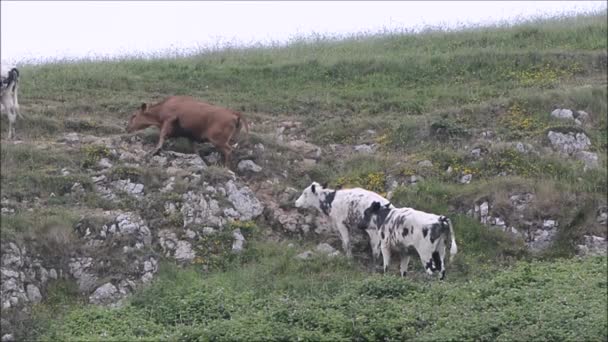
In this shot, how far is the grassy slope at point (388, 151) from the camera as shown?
14.5 m

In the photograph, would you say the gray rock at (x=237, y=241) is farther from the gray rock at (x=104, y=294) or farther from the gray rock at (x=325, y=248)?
the gray rock at (x=104, y=294)

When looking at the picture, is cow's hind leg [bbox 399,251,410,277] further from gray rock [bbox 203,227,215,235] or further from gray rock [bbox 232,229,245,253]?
gray rock [bbox 203,227,215,235]

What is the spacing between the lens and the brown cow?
20281 mm

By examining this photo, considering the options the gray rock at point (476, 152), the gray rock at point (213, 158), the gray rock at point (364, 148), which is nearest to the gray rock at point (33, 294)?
the gray rock at point (213, 158)

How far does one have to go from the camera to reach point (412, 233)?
17.1 m

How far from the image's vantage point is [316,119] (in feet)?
76.7

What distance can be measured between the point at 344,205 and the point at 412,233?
→ 1.89 meters

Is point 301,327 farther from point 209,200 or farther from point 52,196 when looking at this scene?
point 52,196

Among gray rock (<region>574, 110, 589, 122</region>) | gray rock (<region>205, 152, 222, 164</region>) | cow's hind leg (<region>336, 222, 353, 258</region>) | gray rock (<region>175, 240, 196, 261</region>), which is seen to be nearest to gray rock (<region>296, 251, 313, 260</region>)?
cow's hind leg (<region>336, 222, 353, 258</region>)

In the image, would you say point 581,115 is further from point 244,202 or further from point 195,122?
point 195,122

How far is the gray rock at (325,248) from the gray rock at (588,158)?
5.83 meters

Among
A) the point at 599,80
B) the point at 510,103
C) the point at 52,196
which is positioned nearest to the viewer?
the point at 52,196

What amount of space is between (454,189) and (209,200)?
493cm

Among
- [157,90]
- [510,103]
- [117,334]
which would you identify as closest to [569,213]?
[510,103]
